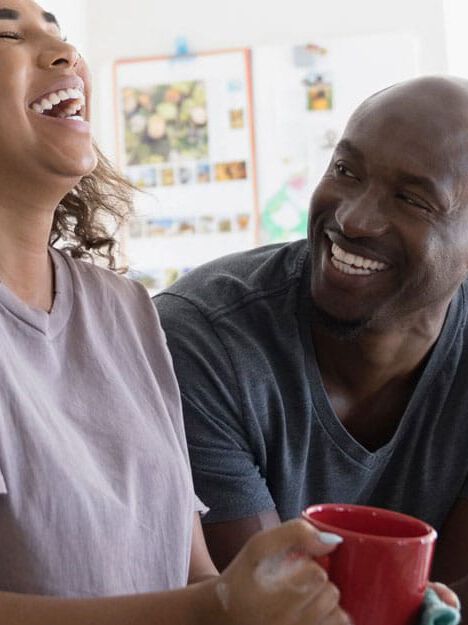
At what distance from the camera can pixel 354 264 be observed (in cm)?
134

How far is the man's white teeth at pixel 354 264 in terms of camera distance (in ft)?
4.37

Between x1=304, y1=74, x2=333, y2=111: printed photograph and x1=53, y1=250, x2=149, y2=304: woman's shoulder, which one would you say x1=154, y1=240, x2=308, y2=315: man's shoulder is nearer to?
x1=53, y1=250, x2=149, y2=304: woman's shoulder

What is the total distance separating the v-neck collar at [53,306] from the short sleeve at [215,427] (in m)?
0.28

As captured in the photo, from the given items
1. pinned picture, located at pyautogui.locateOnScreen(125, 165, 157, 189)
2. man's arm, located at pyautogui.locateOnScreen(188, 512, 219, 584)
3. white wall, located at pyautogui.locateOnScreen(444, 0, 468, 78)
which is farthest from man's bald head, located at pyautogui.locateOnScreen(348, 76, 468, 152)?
pinned picture, located at pyautogui.locateOnScreen(125, 165, 157, 189)

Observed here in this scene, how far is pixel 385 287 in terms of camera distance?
135 cm

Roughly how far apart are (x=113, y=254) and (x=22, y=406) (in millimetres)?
479

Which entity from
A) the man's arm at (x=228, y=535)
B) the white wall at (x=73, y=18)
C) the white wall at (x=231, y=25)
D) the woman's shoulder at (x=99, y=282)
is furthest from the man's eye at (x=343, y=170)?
the white wall at (x=73, y=18)

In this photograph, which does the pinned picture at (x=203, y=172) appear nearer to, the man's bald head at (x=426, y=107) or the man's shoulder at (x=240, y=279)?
the man's shoulder at (x=240, y=279)

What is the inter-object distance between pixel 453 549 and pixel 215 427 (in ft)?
1.39

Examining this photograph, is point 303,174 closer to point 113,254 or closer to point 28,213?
point 113,254

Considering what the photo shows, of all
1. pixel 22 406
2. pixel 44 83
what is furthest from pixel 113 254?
pixel 22 406

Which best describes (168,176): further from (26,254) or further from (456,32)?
(26,254)

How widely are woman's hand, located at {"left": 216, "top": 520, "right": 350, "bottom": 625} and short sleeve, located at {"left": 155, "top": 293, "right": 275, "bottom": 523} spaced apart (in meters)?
0.60

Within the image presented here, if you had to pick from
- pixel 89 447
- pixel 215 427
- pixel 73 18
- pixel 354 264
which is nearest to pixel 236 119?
pixel 73 18
